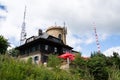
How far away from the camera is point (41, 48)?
4534 cm

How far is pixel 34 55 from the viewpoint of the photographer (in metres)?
45.9

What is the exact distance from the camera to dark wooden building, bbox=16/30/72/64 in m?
44.9

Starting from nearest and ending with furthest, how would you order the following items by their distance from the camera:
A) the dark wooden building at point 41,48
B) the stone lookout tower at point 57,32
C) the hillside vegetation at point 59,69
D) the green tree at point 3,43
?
the hillside vegetation at point 59,69 → the green tree at point 3,43 → the dark wooden building at point 41,48 → the stone lookout tower at point 57,32

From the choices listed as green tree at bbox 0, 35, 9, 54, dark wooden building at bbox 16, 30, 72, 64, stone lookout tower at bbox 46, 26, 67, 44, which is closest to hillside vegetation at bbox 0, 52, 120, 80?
green tree at bbox 0, 35, 9, 54

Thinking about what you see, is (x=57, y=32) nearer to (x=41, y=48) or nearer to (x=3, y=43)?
(x=41, y=48)

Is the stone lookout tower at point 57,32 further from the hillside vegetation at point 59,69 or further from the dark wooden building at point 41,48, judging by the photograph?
the hillside vegetation at point 59,69

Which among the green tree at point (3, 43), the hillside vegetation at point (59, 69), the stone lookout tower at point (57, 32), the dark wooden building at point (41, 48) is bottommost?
the hillside vegetation at point (59, 69)

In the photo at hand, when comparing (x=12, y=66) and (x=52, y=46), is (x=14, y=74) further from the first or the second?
(x=52, y=46)

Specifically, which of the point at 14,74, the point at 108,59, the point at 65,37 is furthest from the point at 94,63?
the point at 65,37

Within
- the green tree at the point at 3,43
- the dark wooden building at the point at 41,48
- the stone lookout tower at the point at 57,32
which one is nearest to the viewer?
the green tree at the point at 3,43

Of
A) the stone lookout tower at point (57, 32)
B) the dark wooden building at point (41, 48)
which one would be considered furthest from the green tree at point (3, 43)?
the stone lookout tower at point (57, 32)

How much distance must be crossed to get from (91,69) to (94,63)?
26.1 inches

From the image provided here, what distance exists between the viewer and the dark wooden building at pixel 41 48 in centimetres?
4494

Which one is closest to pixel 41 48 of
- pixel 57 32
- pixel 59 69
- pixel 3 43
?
pixel 57 32
